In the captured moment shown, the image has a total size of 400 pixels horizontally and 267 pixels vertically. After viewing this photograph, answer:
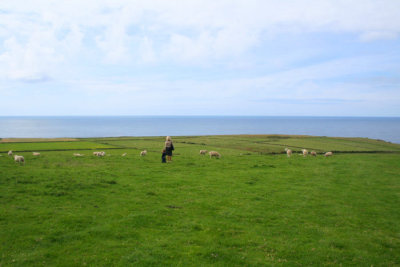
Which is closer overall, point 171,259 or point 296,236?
point 171,259

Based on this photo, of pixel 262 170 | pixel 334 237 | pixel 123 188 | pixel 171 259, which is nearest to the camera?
pixel 171 259

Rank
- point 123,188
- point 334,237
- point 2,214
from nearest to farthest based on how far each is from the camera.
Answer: point 334,237 < point 2,214 < point 123,188

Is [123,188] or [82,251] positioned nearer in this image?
[82,251]

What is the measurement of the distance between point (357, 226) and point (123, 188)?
13.2 meters

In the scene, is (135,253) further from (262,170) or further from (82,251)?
(262,170)

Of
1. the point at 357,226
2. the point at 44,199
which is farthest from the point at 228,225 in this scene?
the point at 44,199

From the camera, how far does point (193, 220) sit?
1314cm

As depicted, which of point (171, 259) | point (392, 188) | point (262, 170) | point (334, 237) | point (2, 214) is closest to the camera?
point (171, 259)

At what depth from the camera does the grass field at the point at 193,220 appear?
9953 millimetres

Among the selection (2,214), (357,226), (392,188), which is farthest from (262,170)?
(2,214)

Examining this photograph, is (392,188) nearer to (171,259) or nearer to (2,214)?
(171,259)

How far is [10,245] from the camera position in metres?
10.1

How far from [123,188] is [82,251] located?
26.7ft

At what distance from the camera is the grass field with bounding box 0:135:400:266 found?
9.95 meters
